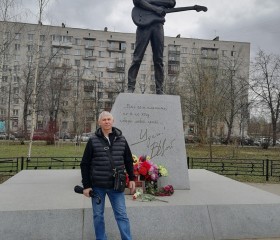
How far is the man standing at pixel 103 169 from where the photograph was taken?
13.1 ft

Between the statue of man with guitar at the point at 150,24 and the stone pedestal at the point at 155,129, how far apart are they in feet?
1.83

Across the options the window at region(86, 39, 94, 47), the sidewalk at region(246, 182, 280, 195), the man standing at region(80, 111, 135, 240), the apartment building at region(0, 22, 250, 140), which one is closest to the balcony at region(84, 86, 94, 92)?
the apartment building at region(0, 22, 250, 140)

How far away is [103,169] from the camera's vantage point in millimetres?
3996

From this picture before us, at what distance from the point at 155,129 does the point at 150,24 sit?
230 cm

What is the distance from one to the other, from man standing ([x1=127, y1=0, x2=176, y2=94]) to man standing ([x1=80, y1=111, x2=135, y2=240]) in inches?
139

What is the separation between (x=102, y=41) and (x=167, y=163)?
53.8 metres

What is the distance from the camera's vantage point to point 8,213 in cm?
467

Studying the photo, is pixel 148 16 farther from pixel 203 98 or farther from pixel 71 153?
pixel 203 98

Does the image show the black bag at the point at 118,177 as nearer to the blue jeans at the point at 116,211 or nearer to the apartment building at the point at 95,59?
the blue jeans at the point at 116,211

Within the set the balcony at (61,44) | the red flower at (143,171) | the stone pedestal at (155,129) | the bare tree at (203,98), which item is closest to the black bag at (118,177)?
the red flower at (143,171)

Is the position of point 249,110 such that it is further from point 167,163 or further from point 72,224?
point 72,224

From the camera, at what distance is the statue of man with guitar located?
24.0 ft
